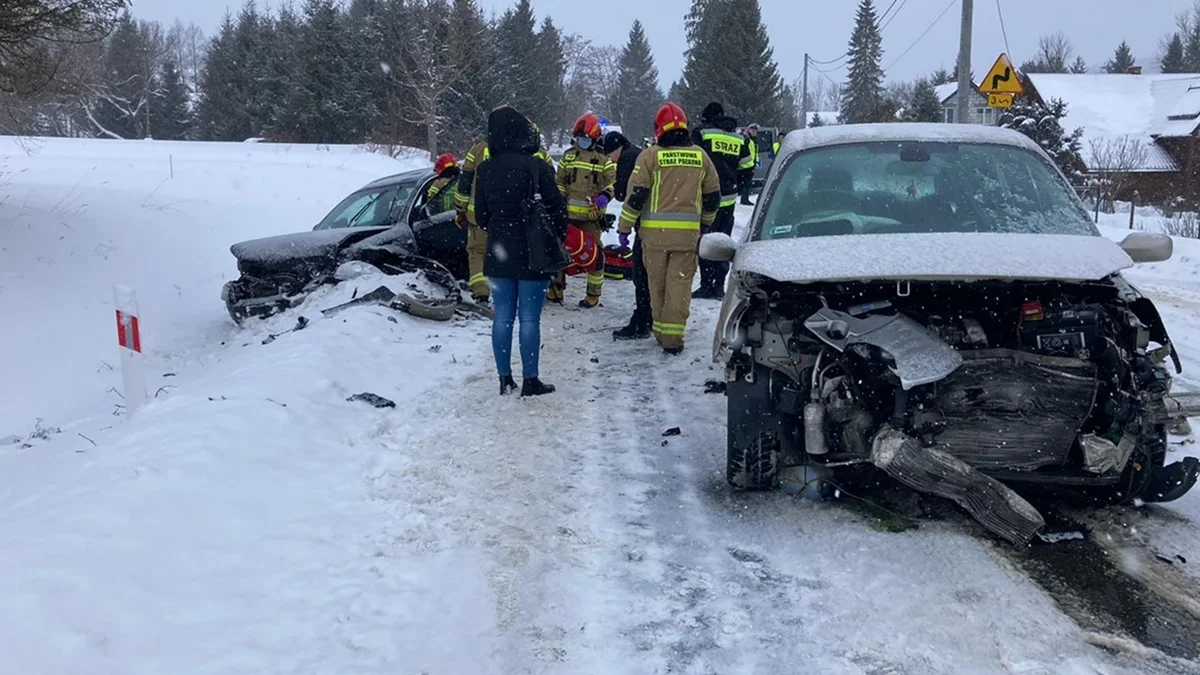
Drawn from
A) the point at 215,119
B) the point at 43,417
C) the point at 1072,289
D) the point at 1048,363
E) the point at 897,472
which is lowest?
the point at 43,417

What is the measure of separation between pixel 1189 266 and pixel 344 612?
41.8 feet

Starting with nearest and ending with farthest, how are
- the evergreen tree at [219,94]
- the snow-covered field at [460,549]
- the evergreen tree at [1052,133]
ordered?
the snow-covered field at [460,549] → the evergreen tree at [1052,133] → the evergreen tree at [219,94]

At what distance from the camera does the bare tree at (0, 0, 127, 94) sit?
11.8 meters

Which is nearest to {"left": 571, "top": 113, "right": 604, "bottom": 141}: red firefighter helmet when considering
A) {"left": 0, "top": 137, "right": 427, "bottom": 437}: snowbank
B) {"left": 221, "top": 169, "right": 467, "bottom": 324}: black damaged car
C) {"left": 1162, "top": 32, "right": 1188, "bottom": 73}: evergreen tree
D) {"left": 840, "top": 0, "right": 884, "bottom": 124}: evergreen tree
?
{"left": 221, "top": 169, "right": 467, "bottom": 324}: black damaged car

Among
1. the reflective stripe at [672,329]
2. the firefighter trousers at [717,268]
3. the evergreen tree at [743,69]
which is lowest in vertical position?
the reflective stripe at [672,329]

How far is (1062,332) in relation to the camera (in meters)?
3.97

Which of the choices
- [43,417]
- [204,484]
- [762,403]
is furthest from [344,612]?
[43,417]

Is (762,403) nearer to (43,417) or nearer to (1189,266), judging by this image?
(43,417)

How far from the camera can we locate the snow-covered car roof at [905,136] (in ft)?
17.5

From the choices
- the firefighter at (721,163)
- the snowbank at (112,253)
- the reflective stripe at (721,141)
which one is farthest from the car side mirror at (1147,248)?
the snowbank at (112,253)

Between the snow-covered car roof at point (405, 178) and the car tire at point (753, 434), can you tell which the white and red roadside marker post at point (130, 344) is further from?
the snow-covered car roof at point (405, 178)

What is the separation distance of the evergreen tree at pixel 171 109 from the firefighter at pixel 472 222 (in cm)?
5843

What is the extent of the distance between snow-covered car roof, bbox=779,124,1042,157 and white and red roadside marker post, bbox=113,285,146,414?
4363 millimetres

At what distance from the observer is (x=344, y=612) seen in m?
3.39
